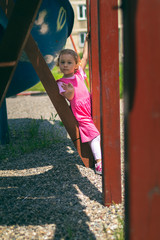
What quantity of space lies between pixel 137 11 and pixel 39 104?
5.94m

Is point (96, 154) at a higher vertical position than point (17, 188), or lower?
higher

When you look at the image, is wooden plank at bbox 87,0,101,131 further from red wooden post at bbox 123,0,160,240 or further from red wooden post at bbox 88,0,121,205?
red wooden post at bbox 123,0,160,240

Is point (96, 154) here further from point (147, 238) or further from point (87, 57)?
point (147, 238)

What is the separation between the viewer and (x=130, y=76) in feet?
2.70

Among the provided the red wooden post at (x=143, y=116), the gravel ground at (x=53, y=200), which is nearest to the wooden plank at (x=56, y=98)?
the gravel ground at (x=53, y=200)

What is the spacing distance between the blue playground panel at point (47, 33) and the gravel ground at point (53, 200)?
906 millimetres

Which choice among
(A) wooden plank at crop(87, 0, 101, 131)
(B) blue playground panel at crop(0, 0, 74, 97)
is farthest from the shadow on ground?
(B) blue playground panel at crop(0, 0, 74, 97)

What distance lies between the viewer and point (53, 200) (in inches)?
79.0

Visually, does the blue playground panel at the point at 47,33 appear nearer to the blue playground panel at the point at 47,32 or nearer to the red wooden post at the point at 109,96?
the blue playground panel at the point at 47,32

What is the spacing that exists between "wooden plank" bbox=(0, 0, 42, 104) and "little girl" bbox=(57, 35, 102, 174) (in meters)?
1.04

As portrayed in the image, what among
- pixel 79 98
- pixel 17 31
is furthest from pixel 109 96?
pixel 79 98

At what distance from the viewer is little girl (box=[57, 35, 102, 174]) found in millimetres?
2467

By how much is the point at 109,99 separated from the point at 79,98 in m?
0.87

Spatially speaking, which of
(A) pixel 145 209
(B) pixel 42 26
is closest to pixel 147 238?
(A) pixel 145 209
